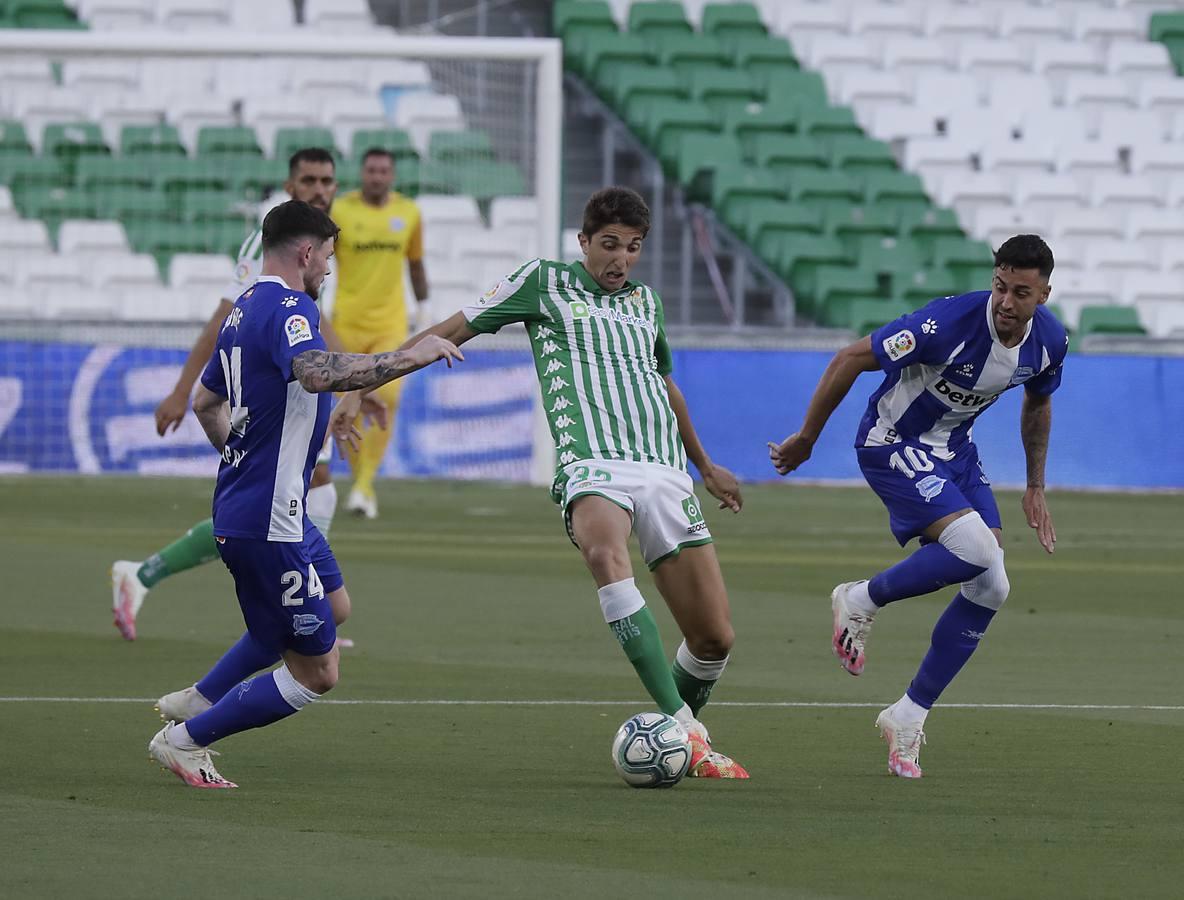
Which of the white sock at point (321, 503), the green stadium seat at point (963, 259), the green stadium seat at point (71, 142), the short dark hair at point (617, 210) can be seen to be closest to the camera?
the short dark hair at point (617, 210)

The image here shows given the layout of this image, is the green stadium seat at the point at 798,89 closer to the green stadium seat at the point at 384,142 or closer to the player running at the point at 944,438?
the green stadium seat at the point at 384,142

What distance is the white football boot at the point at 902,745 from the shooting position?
6426mm

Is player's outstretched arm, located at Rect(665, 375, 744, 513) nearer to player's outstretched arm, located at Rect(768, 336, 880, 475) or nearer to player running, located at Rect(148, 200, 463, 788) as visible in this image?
player's outstretched arm, located at Rect(768, 336, 880, 475)

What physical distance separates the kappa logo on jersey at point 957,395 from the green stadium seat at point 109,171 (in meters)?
15.0

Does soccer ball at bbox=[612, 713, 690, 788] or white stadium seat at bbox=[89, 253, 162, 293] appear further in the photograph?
white stadium seat at bbox=[89, 253, 162, 293]

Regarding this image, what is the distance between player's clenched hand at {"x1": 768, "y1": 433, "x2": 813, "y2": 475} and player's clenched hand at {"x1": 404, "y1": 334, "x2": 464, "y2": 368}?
173cm

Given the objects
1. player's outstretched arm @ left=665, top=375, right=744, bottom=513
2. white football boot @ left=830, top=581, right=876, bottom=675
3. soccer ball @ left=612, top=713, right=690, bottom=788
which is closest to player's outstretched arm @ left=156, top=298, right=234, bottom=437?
player's outstretched arm @ left=665, top=375, right=744, bottom=513

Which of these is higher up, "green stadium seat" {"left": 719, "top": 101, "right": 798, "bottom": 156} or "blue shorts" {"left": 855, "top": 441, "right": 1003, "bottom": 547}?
"blue shorts" {"left": 855, "top": 441, "right": 1003, "bottom": 547}

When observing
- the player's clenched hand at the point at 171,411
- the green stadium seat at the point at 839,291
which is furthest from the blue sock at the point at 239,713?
the green stadium seat at the point at 839,291

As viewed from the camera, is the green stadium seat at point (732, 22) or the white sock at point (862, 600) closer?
the white sock at point (862, 600)

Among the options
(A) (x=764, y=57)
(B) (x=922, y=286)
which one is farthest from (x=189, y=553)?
(A) (x=764, y=57)

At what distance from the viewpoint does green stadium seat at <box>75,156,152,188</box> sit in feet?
68.7

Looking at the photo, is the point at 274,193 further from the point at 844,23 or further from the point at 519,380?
the point at 844,23

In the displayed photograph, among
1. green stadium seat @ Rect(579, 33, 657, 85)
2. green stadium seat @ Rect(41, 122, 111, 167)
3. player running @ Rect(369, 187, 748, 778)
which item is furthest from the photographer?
green stadium seat @ Rect(579, 33, 657, 85)
